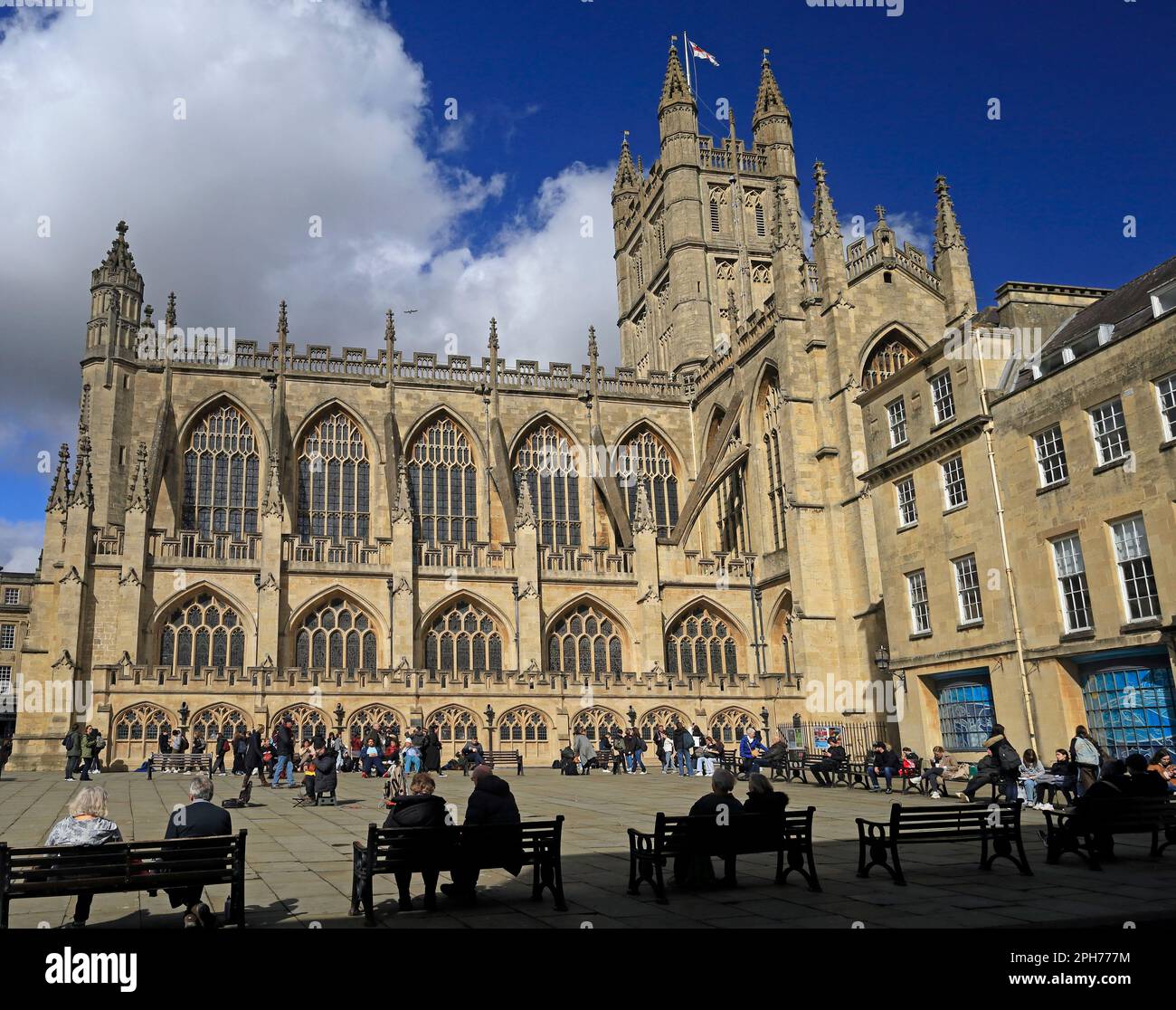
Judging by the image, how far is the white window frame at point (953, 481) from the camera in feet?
75.1

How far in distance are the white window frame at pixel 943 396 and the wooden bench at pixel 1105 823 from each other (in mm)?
13966

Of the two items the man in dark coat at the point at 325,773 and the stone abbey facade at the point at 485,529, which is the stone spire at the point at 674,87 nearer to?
the stone abbey facade at the point at 485,529

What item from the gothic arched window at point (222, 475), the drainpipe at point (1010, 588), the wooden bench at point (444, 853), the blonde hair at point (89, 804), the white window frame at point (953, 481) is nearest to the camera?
the blonde hair at point (89, 804)

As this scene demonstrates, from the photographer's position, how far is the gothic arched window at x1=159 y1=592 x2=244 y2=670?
108 feet

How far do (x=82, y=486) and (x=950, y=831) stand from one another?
29970mm

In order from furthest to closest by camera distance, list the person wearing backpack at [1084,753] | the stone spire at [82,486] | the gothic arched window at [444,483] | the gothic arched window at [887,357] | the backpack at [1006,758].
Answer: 1. the gothic arched window at [444,483]
2. the gothic arched window at [887,357]
3. the stone spire at [82,486]
4. the person wearing backpack at [1084,753]
5. the backpack at [1006,758]

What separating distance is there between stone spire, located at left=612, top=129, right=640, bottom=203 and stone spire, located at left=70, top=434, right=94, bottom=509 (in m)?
37.9

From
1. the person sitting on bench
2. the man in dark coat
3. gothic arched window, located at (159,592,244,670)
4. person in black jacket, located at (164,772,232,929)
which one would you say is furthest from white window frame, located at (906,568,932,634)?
gothic arched window, located at (159,592,244,670)

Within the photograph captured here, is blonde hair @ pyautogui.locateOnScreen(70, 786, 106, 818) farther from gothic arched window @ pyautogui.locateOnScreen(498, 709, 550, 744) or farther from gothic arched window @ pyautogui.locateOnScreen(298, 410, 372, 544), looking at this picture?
gothic arched window @ pyautogui.locateOnScreen(298, 410, 372, 544)

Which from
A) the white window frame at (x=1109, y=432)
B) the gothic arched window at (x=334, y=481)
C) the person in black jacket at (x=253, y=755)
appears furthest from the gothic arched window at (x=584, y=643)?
the white window frame at (x=1109, y=432)

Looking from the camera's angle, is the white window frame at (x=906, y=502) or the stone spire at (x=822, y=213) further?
the stone spire at (x=822, y=213)

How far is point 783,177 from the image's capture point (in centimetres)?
5484

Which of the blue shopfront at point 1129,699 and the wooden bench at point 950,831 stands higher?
the blue shopfront at point 1129,699
